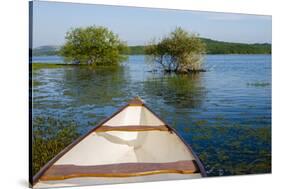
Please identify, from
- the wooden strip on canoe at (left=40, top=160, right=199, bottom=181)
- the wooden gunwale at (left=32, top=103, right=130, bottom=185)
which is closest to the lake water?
the wooden gunwale at (left=32, top=103, right=130, bottom=185)

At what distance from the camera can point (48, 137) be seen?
497 cm

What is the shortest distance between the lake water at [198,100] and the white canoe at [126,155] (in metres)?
0.10

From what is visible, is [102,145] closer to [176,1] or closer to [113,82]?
[113,82]

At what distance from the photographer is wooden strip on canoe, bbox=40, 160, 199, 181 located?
4.95 metres

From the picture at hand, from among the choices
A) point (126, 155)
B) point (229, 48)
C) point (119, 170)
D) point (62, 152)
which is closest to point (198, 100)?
point (229, 48)

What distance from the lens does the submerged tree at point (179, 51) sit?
17.7ft

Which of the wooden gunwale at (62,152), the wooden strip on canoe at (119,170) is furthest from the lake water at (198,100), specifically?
the wooden strip on canoe at (119,170)

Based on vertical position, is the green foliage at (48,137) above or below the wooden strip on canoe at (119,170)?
above

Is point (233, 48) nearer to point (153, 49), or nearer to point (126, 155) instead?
point (153, 49)

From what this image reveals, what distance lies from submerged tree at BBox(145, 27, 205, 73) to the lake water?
0.09 meters

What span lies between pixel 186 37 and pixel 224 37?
1.35 feet

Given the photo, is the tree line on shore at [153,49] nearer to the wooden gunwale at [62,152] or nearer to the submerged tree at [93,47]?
the submerged tree at [93,47]

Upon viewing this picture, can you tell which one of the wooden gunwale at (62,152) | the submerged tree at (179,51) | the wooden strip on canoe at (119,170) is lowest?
the wooden strip on canoe at (119,170)

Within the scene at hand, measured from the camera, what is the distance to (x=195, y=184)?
5.30 meters
